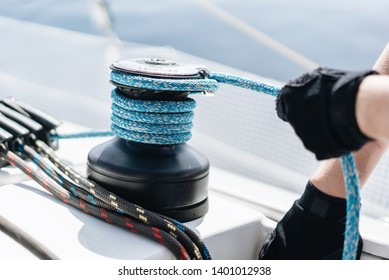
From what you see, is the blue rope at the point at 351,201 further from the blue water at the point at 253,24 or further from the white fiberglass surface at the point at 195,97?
the blue water at the point at 253,24

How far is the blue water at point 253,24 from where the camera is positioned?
6.43 m

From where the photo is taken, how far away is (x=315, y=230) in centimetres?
106

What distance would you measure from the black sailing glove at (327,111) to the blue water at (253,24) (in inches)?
205

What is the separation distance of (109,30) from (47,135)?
4.01 feet

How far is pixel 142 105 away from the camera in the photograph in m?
1.13

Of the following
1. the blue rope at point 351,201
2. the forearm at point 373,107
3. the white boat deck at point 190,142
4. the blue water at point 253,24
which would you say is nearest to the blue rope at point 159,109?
the white boat deck at point 190,142

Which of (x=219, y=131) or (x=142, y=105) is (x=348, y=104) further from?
(x=219, y=131)

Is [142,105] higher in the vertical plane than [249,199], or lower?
higher

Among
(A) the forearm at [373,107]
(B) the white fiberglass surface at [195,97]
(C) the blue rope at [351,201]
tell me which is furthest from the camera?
(B) the white fiberglass surface at [195,97]

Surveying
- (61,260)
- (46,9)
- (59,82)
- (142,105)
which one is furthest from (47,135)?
(46,9)

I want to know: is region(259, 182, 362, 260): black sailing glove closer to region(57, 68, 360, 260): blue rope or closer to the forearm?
region(57, 68, 360, 260): blue rope

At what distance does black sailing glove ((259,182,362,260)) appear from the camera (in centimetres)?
105

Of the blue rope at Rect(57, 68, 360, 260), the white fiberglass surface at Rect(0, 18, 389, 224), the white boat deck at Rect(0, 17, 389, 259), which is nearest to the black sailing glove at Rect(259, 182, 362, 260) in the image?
the white boat deck at Rect(0, 17, 389, 259)

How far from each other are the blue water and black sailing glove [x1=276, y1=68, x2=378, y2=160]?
5211mm
